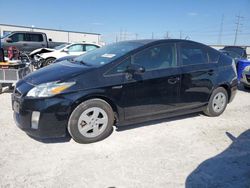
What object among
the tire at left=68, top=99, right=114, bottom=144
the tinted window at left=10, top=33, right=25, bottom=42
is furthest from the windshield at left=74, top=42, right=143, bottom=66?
the tinted window at left=10, top=33, right=25, bottom=42

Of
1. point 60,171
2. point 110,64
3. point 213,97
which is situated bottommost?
point 60,171

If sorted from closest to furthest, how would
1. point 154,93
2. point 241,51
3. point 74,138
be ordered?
1. point 74,138
2. point 154,93
3. point 241,51

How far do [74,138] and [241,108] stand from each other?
431cm

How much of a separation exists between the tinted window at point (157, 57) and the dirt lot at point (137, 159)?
111 cm

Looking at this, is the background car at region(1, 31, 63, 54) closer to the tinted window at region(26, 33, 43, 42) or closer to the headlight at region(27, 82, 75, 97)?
the tinted window at region(26, 33, 43, 42)

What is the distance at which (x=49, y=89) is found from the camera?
3.38 m

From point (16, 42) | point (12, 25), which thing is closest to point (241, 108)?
point (16, 42)

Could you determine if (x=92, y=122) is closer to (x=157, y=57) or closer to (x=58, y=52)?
(x=157, y=57)

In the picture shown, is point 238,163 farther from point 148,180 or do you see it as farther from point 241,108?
point 241,108

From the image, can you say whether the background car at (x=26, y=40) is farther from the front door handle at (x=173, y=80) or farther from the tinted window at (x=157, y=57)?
the front door handle at (x=173, y=80)

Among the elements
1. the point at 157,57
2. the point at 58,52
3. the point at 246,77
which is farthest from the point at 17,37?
the point at 157,57

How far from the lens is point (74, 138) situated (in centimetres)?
362

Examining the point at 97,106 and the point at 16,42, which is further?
the point at 16,42

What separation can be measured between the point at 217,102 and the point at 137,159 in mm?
2583
